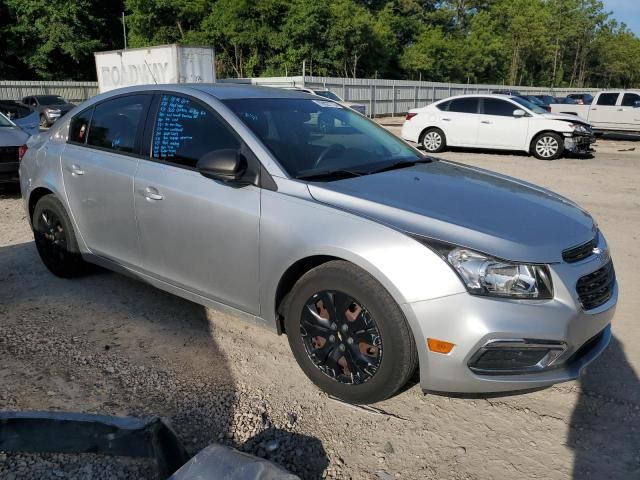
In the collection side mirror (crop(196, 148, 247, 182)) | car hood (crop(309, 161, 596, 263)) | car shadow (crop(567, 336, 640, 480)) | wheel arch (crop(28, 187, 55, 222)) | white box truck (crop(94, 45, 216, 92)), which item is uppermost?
white box truck (crop(94, 45, 216, 92))

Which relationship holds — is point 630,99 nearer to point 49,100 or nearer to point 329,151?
point 329,151

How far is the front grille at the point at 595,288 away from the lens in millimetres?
2752

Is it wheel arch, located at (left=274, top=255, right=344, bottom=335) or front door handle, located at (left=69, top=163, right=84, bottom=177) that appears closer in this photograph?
wheel arch, located at (left=274, top=255, right=344, bottom=335)

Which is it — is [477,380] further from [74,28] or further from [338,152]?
[74,28]

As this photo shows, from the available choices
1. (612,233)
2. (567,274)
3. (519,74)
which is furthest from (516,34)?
(567,274)

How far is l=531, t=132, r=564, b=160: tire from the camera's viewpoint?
1388 centimetres

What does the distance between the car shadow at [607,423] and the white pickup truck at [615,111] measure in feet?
60.3

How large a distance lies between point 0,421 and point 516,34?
249ft

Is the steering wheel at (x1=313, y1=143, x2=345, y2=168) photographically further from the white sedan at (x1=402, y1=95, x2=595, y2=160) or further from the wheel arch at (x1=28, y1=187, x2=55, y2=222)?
the white sedan at (x1=402, y1=95, x2=595, y2=160)

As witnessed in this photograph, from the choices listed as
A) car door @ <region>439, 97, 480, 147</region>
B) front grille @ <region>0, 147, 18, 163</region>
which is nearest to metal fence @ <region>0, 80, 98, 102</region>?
car door @ <region>439, 97, 480, 147</region>

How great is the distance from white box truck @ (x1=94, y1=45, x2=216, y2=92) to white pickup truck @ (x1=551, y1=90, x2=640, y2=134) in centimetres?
1350

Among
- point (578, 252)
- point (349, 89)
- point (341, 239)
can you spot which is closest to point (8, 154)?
point (341, 239)

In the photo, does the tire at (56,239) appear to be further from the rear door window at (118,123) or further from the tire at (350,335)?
the tire at (350,335)

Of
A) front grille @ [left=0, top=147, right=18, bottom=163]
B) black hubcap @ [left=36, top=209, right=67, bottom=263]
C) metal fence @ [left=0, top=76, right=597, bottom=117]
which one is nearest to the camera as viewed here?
black hubcap @ [left=36, top=209, right=67, bottom=263]
